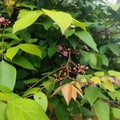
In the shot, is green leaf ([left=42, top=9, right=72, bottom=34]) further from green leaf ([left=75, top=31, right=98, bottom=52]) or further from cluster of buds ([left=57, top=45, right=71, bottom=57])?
cluster of buds ([left=57, top=45, right=71, bottom=57])

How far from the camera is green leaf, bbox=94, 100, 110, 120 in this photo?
71cm

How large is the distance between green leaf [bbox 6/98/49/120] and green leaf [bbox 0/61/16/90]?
0.16 meters

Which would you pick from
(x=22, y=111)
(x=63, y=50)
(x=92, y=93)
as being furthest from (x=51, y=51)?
(x=22, y=111)

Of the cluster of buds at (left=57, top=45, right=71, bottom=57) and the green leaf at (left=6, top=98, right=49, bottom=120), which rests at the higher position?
the green leaf at (left=6, top=98, right=49, bottom=120)

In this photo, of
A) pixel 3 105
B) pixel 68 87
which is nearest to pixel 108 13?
pixel 68 87

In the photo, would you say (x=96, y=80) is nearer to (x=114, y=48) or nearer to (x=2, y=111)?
(x=2, y=111)

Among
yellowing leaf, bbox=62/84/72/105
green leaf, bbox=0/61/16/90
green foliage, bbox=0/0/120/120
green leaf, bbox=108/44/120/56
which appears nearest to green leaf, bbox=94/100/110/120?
green foliage, bbox=0/0/120/120

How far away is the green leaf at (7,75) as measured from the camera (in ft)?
2.37

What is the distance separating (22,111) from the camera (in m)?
0.54

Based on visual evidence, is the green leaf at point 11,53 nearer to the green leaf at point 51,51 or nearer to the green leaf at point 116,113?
the green leaf at point 51,51

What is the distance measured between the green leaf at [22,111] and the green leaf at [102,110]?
205 mm

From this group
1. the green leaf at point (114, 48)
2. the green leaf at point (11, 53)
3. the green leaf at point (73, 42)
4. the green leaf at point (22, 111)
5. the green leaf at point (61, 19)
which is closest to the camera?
the green leaf at point (22, 111)

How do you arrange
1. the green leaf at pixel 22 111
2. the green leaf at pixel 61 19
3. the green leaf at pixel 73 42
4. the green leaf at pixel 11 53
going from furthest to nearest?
the green leaf at pixel 73 42
the green leaf at pixel 11 53
the green leaf at pixel 61 19
the green leaf at pixel 22 111

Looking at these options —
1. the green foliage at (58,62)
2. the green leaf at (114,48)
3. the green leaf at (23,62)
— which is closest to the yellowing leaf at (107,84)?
the green foliage at (58,62)
